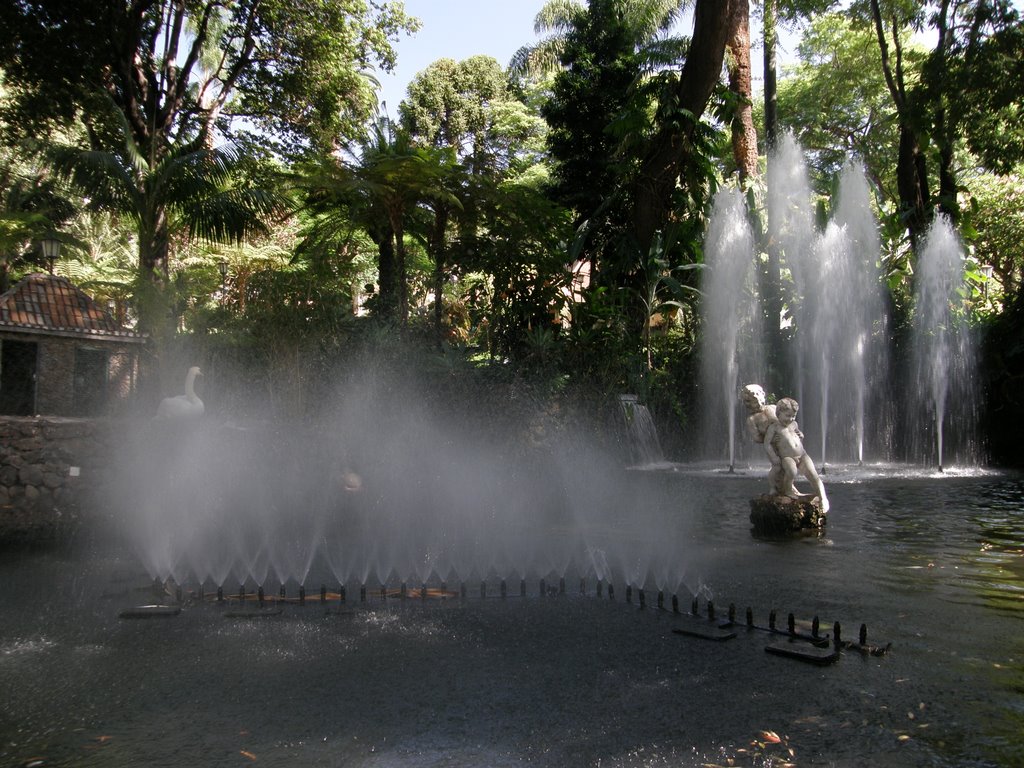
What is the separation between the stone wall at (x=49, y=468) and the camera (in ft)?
37.5

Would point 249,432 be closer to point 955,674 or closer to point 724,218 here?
point 955,674

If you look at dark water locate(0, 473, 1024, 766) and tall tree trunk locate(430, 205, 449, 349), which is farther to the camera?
tall tree trunk locate(430, 205, 449, 349)

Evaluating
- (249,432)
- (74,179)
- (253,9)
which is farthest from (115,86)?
(249,432)

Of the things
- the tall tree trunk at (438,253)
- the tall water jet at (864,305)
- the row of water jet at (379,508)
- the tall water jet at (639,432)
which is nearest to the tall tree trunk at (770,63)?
the tall water jet at (864,305)

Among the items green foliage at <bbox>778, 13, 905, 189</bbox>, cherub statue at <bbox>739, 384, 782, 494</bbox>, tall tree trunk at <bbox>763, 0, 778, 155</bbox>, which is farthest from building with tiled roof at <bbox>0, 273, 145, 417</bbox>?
green foliage at <bbox>778, 13, 905, 189</bbox>

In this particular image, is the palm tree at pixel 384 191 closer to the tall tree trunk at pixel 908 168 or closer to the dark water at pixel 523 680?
the dark water at pixel 523 680

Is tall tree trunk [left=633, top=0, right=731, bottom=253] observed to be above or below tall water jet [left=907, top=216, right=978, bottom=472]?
above

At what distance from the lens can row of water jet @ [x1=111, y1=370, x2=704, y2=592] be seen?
774 cm

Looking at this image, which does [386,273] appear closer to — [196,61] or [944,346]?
[196,61]

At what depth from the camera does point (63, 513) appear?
11.8 metres

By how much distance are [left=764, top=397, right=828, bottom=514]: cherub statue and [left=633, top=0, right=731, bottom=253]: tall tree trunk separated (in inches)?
466

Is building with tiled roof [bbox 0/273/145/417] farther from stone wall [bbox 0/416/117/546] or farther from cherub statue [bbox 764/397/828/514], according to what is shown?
cherub statue [bbox 764/397/828/514]

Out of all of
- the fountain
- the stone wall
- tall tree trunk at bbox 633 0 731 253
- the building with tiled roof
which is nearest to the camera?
the fountain

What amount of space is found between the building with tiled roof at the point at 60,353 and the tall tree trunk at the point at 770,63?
53.3 feet
